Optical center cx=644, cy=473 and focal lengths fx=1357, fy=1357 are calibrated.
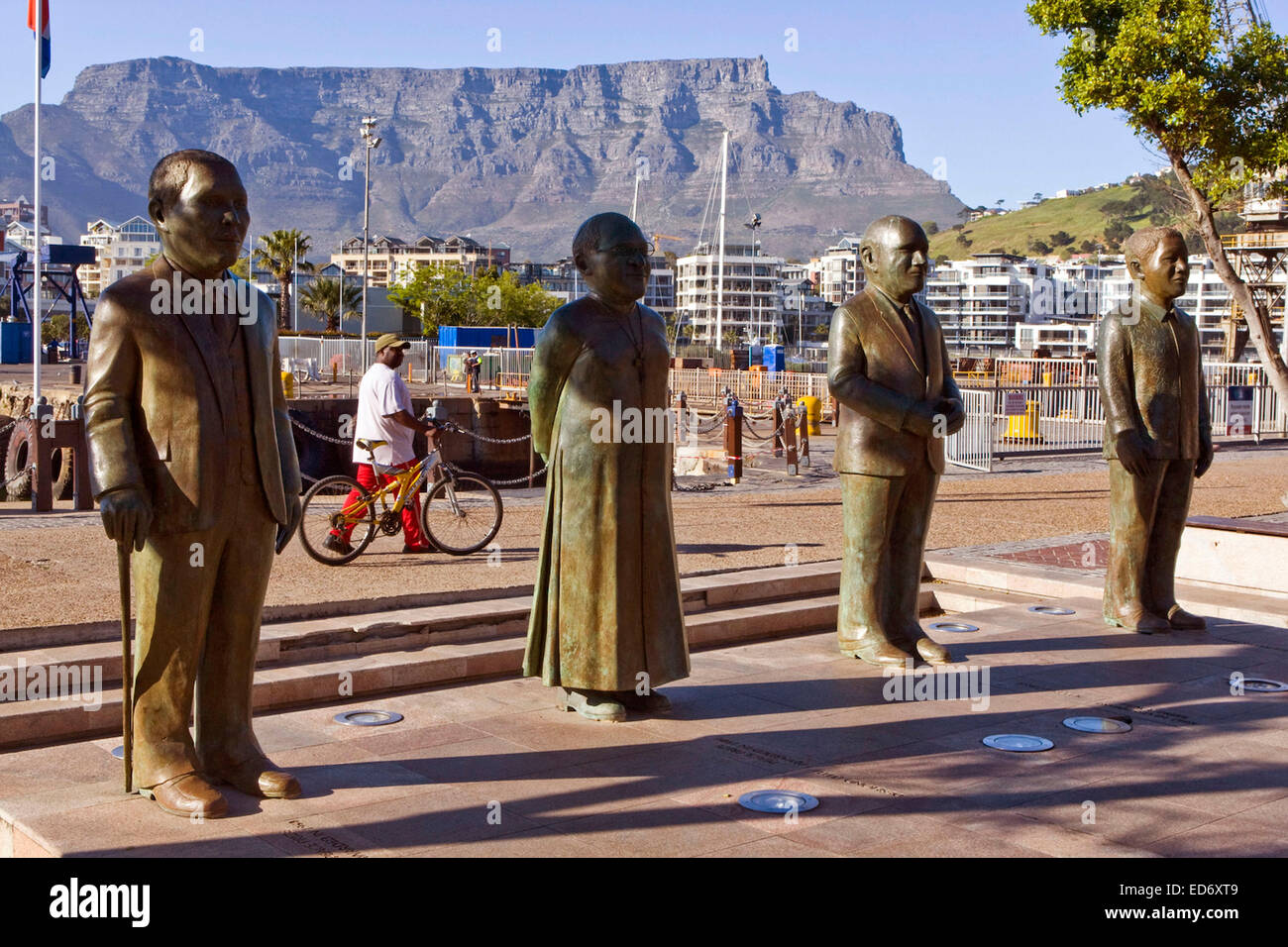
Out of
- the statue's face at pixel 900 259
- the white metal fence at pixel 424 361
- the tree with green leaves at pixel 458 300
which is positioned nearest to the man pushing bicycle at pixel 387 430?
the statue's face at pixel 900 259

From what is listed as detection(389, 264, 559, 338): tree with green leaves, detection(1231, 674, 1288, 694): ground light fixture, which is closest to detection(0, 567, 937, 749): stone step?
detection(1231, 674, 1288, 694): ground light fixture

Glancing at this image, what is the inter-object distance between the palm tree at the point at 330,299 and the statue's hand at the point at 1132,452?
76.2m

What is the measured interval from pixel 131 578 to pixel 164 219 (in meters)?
1.21

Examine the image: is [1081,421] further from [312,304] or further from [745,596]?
[312,304]

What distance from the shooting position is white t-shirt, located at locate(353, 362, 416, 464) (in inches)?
412

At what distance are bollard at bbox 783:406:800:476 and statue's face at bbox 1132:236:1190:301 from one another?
41.0 feet

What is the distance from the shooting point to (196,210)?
437 centimetres

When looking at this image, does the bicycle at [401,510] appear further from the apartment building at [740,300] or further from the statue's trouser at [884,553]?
the apartment building at [740,300]

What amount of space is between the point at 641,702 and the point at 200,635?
213cm

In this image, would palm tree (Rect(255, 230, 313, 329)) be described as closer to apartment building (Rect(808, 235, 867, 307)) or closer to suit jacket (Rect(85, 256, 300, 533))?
suit jacket (Rect(85, 256, 300, 533))

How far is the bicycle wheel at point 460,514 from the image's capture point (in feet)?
35.8

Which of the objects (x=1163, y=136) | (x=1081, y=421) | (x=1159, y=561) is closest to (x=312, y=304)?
(x=1081, y=421)

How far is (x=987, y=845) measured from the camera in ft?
14.3
